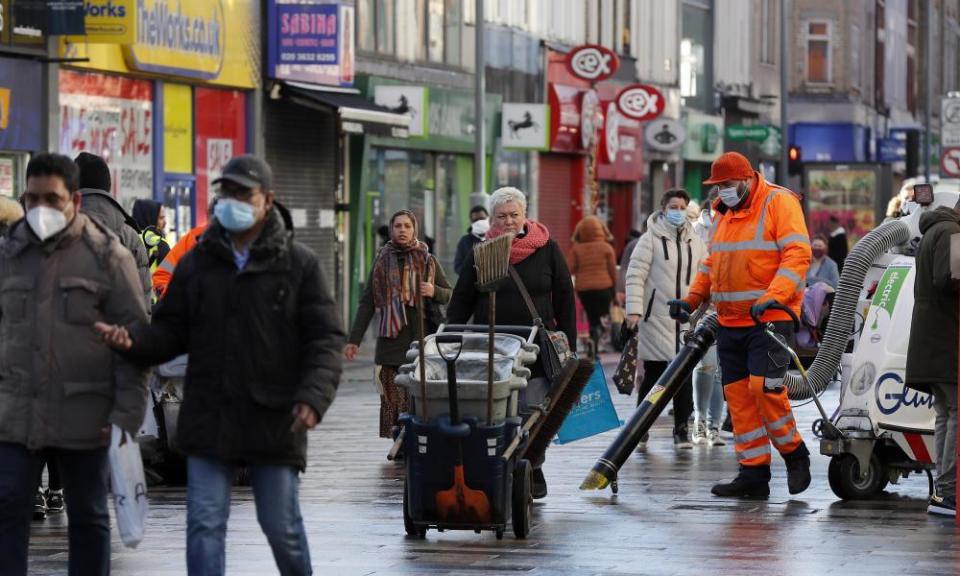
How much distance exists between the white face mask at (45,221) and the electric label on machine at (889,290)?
6148 mm

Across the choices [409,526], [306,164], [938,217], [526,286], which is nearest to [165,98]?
[306,164]

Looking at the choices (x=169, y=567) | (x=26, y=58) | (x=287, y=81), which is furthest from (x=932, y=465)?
(x=287, y=81)

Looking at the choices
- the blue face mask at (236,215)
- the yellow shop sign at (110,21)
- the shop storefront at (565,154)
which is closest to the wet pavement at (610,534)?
the blue face mask at (236,215)

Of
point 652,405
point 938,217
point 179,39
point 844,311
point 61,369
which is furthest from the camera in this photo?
point 179,39

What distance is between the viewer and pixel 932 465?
13086 mm

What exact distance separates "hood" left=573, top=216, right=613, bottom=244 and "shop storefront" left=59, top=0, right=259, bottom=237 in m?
4.31

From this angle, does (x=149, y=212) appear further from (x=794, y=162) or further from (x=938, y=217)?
(x=794, y=162)

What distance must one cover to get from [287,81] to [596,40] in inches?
641

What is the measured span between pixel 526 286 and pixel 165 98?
14.5m

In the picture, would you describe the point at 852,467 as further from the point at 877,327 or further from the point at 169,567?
the point at 169,567

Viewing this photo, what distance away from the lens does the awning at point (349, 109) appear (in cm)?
2933

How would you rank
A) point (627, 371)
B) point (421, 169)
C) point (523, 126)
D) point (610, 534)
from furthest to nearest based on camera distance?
point (523, 126) → point (421, 169) → point (627, 371) → point (610, 534)

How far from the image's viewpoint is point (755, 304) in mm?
13016

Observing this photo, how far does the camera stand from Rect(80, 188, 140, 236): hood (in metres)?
12.1
